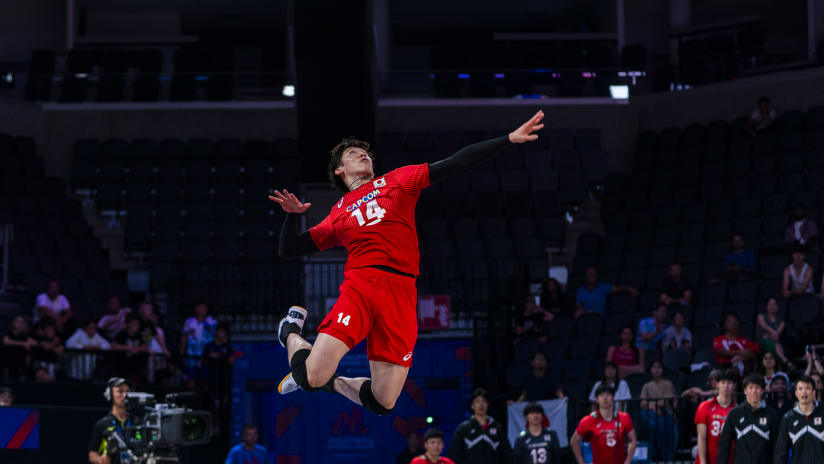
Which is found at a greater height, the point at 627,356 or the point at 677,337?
the point at 677,337

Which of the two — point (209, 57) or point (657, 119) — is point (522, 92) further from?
point (209, 57)

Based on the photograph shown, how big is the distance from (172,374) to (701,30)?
13501 mm

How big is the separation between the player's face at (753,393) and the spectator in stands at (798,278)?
4.30 metres

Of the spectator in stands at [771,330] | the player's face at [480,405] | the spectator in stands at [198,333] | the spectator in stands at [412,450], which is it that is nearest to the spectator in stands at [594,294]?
the spectator in stands at [771,330]

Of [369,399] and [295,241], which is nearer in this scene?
[369,399]

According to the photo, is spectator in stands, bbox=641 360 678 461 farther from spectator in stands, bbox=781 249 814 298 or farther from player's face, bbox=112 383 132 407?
player's face, bbox=112 383 132 407

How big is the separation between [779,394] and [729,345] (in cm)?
182

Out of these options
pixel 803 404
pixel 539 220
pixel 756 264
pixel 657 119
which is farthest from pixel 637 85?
pixel 803 404

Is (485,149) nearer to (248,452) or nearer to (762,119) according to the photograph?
(248,452)

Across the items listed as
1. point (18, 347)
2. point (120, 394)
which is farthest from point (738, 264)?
point (18, 347)

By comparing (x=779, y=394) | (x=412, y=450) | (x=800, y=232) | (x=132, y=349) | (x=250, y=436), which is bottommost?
(x=412, y=450)

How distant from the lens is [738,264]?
17.2 metres

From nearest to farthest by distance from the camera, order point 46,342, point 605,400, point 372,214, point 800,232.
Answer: point 372,214 → point 605,400 → point 46,342 → point 800,232

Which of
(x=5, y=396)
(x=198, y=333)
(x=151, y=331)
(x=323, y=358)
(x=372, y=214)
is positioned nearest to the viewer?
(x=323, y=358)
